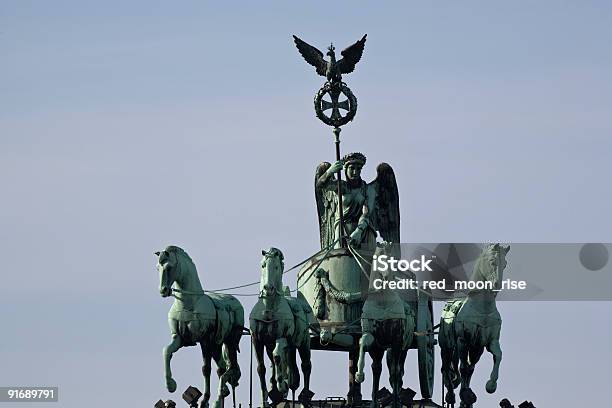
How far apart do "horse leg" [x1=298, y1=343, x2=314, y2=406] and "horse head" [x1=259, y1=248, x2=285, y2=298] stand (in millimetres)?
2763

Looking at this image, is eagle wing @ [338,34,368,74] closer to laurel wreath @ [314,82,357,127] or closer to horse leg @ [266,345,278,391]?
laurel wreath @ [314,82,357,127]

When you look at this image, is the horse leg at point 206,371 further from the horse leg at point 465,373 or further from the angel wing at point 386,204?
the angel wing at point 386,204

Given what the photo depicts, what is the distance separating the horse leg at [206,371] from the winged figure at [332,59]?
9.33 metres

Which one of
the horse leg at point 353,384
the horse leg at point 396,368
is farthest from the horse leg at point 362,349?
the horse leg at point 353,384

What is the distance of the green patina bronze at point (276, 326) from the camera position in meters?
68.0

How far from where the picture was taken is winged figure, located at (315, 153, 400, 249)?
2923 inches

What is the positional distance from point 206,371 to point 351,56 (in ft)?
33.7

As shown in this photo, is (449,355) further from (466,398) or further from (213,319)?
(213,319)

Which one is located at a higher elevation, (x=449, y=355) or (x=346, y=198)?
(x=346, y=198)

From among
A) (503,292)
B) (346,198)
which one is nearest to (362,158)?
(346,198)

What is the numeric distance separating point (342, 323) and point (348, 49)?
7.50 meters

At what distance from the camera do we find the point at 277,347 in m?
69.1

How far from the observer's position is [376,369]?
70500mm

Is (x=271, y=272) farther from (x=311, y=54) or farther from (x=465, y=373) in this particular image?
(x=311, y=54)
